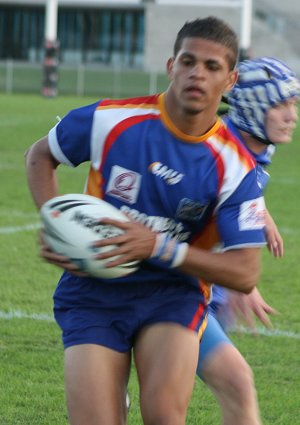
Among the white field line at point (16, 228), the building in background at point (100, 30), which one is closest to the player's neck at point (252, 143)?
the white field line at point (16, 228)

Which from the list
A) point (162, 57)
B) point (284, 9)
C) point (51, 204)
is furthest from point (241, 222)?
point (284, 9)

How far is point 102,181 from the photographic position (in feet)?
15.6

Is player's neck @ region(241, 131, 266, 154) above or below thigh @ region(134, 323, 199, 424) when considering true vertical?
above

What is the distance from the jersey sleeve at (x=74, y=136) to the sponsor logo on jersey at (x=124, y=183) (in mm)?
167

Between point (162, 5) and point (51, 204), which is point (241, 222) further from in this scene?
point (162, 5)

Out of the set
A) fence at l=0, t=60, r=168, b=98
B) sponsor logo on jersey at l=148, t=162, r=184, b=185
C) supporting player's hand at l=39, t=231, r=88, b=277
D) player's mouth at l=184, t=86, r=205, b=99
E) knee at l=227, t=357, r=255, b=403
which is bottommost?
fence at l=0, t=60, r=168, b=98

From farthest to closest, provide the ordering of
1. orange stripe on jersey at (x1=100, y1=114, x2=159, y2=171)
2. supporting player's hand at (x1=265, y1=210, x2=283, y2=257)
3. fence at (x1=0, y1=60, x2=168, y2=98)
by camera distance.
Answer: fence at (x1=0, y1=60, x2=168, y2=98) → supporting player's hand at (x1=265, y1=210, x2=283, y2=257) → orange stripe on jersey at (x1=100, y1=114, x2=159, y2=171)

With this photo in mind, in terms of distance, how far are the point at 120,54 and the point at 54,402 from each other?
50681mm

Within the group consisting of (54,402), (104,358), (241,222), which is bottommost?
(54,402)

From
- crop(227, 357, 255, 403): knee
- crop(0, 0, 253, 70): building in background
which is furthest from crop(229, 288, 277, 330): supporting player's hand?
crop(0, 0, 253, 70): building in background

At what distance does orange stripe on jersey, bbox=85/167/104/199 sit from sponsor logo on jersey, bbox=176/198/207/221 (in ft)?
1.10

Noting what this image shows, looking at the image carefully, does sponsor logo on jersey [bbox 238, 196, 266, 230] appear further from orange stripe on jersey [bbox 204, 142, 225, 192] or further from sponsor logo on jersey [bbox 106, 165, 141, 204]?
sponsor logo on jersey [bbox 106, 165, 141, 204]

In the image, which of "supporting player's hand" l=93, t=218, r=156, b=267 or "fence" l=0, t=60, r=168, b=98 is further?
"fence" l=0, t=60, r=168, b=98

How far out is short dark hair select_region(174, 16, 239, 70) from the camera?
4.61 m
